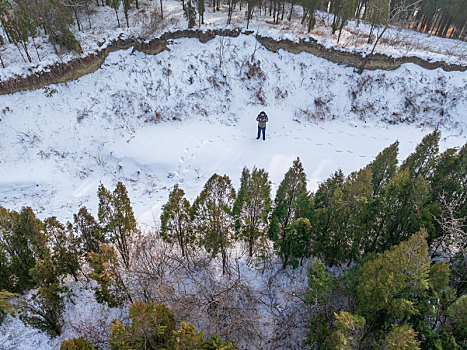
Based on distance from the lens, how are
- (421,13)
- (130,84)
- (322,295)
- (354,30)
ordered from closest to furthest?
(322,295) → (130,84) → (354,30) → (421,13)

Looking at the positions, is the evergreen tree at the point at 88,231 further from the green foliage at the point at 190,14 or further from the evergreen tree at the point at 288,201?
the green foliage at the point at 190,14

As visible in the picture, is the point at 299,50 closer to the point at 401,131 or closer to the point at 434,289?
the point at 401,131

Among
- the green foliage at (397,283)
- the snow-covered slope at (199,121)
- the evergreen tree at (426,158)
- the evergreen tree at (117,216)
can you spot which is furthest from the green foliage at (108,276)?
the evergreen tree at (426,158)

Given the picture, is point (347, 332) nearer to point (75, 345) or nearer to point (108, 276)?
point (75, 345)

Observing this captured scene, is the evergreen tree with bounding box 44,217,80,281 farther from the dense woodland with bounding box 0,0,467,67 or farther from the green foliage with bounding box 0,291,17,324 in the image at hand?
the dense woodland with bounding box 0,0,467,67

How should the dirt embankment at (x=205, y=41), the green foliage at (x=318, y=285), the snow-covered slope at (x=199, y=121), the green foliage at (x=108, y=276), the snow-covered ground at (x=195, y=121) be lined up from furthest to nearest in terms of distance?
the dirt embankment at (x=205, y=41), the snow-covered slope at (x=199, y=121), the snow-covered ground at (x=195, y=121), the green foliage at (x=108, y=276), the green foliage at (x=318, y=285)

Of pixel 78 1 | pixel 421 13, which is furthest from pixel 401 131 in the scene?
pixel 78 1
